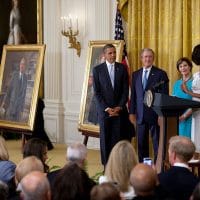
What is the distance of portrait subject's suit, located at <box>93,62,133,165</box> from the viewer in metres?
7.36

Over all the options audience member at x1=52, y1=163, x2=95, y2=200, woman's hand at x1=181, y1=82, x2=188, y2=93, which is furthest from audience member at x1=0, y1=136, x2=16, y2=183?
woman's hand at x1=181, y1=82, x2=188, y2=93

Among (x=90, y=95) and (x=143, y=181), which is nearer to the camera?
(x=143, y=181)

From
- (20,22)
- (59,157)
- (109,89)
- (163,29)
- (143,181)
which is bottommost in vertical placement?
(59,157)

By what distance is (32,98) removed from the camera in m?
9.53

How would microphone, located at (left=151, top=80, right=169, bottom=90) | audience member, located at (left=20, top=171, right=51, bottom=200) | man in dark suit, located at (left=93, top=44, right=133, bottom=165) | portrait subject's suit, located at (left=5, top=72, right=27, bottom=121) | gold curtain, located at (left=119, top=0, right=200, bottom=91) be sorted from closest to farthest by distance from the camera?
audience member, located at (left=20, top=171, right=51, bottom=200), microphone, located at (left=151, top=80, right=169, bottom=90), man in dark suit, located at (left=93, top=44, right=133, bottom=165), gold curtain, located at (left=119, top=0, right=200, bottom=91), portrait subject's suit, located at (left=5, top=72, right=27, bottom=121)

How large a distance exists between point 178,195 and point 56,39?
23.9ft

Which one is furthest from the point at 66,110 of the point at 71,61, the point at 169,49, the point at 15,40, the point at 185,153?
the point at 185,153

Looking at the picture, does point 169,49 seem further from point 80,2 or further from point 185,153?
point 185,153

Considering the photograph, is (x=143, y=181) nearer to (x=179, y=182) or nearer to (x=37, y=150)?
(x=179, y=182)

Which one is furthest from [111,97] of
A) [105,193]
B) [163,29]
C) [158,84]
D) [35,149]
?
[105,193]

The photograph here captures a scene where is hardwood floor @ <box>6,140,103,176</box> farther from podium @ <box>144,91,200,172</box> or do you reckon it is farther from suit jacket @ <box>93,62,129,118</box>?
podium @ <box>144,91,200,172</box>

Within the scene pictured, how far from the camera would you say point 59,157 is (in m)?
9.21

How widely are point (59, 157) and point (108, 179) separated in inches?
212

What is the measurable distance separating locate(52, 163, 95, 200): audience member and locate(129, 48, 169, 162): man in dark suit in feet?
12.2
